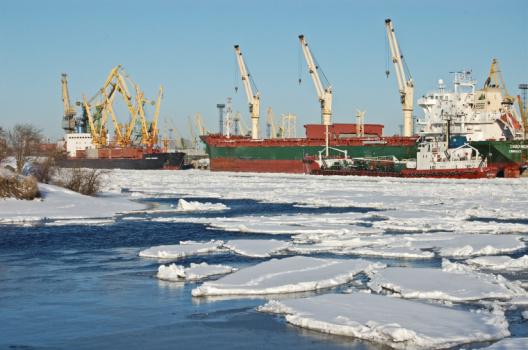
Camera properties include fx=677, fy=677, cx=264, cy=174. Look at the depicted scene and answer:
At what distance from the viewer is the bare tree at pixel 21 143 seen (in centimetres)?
3647

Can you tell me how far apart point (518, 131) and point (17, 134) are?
4348 centimetres

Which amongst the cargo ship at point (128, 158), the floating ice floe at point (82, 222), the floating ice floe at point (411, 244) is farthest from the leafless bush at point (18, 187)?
the cargo ship at point (128, 158)

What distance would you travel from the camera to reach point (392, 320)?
8664mm

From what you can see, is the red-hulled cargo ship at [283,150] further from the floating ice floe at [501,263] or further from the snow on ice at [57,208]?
the floating ice floe at [501,263]

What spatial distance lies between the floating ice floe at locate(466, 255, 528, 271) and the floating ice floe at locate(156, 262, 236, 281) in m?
4.81

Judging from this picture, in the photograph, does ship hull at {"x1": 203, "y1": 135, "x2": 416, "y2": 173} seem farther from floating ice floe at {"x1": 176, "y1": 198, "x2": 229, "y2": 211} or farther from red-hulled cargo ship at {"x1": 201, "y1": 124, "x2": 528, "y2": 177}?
floating ice floe at {"x1": 176, "y1": 198, "x2": 229, "y2": 211}

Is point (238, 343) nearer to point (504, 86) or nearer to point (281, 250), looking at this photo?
point (281, 250)

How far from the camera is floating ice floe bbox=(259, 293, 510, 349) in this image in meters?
8.04

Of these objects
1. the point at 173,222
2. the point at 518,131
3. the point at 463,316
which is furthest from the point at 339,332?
the point at 518,131

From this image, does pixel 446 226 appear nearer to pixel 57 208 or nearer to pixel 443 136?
pixel 57 208

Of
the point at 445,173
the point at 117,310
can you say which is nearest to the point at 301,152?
the point at 445,173

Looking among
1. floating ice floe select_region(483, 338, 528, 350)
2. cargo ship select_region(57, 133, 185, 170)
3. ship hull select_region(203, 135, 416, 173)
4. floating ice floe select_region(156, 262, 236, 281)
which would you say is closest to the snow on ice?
floating ice floe select_region(156, 262, 236, 281)

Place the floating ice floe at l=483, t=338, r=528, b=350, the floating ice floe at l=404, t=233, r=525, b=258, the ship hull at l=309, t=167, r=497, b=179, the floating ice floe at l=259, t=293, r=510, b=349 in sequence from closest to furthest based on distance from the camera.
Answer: the floating ice floe at l=483, t=338, r=528, b=350 < the floating ice floe at l=259, t=293, r=510, b=349 < the floating ice floe at l=404, t=233, r=525, b=258 < the ship hull at l=309, t=167, r=497, b=179

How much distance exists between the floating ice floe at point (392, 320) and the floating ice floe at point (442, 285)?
24.1 inches
